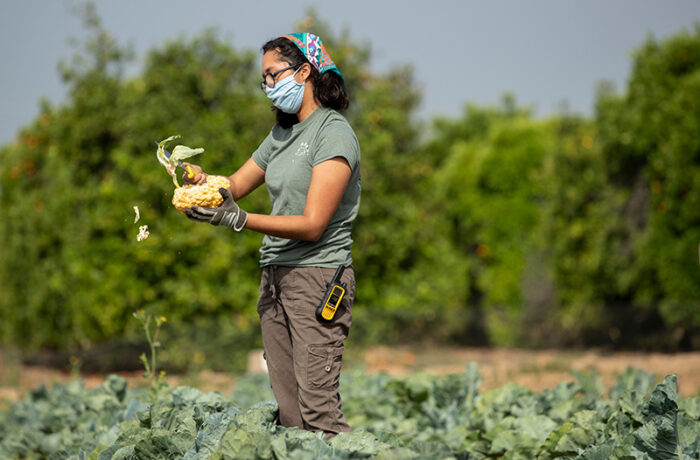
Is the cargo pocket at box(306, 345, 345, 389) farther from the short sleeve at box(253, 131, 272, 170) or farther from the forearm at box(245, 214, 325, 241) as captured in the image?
the short sleeve at box(253, 131, 272, 170)

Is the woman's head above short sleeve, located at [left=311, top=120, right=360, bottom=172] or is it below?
above

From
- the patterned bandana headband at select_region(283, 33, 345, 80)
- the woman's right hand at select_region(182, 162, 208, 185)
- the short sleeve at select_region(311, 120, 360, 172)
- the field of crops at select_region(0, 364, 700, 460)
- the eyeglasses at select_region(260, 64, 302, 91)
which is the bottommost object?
the field of crops at select_region(0, 364, 700, 460)

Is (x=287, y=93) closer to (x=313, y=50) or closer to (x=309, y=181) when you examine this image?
(x=313, y=50)

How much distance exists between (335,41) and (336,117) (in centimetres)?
787

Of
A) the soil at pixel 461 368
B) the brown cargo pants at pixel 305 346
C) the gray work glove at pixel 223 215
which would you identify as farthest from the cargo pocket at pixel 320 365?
the soil at pixel 461 368

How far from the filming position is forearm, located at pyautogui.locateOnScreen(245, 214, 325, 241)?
2477mm

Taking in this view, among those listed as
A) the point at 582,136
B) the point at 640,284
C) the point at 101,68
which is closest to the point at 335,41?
the point at 101,68

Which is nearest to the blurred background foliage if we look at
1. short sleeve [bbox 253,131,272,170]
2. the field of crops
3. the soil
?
the soil

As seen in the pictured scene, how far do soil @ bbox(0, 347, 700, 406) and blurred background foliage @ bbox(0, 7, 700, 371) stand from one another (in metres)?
0.29

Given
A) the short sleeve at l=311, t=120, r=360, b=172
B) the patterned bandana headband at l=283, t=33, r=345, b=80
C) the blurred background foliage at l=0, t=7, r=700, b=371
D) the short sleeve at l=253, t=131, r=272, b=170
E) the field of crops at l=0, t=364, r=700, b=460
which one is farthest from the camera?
the blurred background foliage at l=0, t=7, r=700, b=371

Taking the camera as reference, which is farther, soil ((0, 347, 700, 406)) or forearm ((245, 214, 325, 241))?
soil ((0, 347, 700, 406))

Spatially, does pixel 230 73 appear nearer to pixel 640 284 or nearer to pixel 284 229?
pixel 640 284

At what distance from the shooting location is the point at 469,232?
1638 centimetres

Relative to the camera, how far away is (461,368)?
30.8 feet
